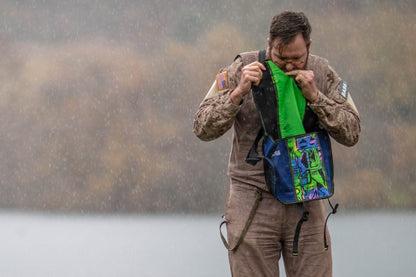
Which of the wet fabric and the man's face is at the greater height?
the man's face

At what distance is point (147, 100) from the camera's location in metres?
5.22

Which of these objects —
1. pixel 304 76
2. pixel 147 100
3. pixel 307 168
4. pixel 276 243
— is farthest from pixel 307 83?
pixel 147 100

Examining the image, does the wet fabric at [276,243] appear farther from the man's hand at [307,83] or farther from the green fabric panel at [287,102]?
the man's hand at [307,83]

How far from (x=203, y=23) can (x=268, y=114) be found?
3.61 m

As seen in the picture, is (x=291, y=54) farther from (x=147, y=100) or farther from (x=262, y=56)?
(x=147, y=100)

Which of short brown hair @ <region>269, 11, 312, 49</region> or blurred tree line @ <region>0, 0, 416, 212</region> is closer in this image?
short brown hair @ <region>269, 11, 312, 49</region>

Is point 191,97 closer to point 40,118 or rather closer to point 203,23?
point 203,23

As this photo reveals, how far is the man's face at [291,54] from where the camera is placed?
1676 millimetres

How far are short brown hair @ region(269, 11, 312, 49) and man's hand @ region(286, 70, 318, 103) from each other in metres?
0.10

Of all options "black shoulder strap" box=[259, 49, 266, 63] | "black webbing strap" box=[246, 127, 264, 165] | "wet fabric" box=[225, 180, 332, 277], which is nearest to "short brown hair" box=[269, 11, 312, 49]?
"black shoulder strap" box=[259, 49, 266, 63]

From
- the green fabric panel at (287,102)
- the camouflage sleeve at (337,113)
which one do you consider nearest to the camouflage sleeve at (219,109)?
the green fabric panel at (287,102)

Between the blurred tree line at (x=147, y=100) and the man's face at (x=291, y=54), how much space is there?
3.30 metres

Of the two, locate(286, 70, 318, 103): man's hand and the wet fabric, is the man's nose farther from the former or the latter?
the wet fabric

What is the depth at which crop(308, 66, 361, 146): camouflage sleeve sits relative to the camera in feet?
5.62
